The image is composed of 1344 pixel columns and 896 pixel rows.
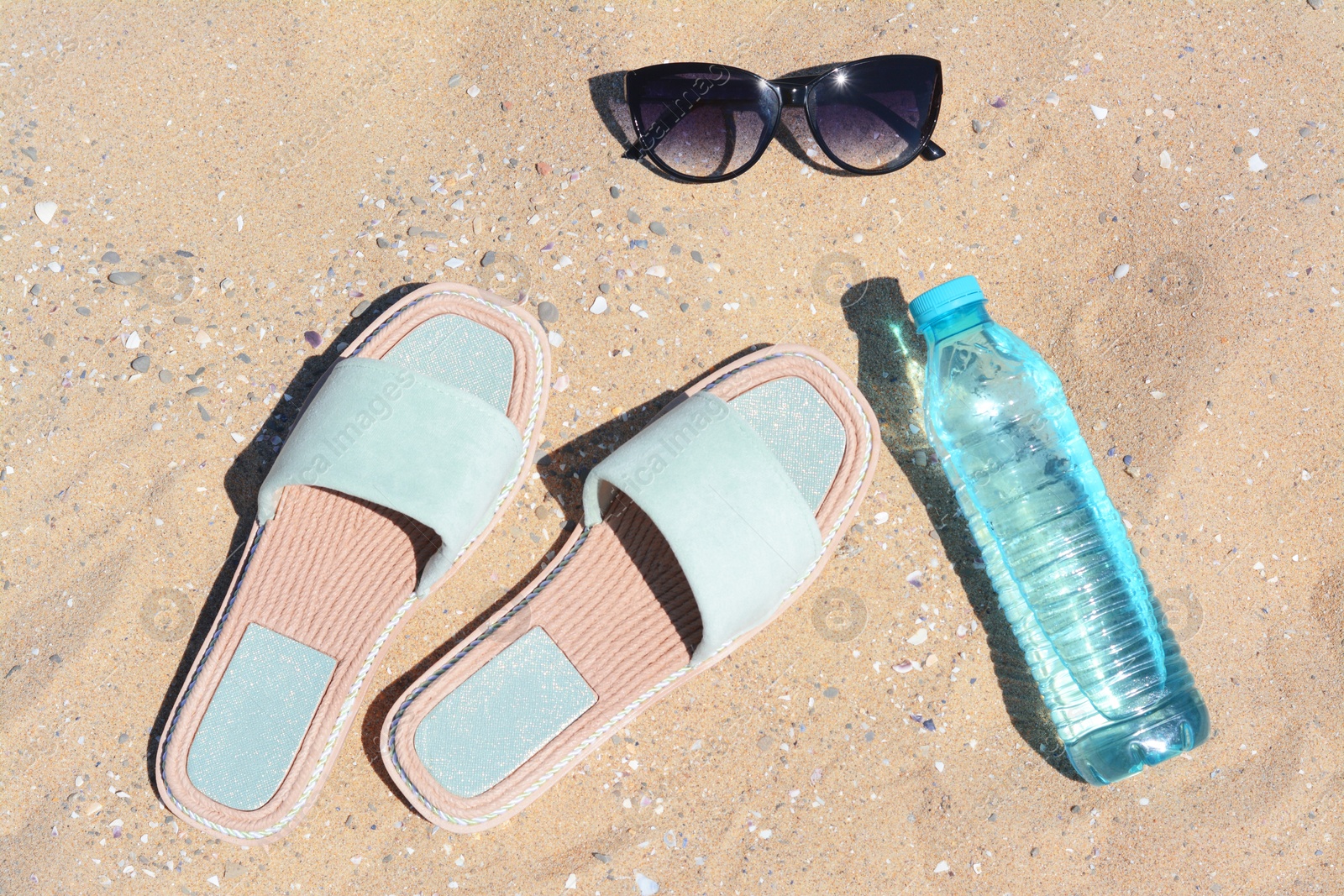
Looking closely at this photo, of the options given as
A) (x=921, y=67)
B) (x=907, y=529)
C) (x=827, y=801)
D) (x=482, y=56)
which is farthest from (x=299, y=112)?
(x=827, y=801)

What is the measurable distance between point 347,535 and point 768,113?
1.77m

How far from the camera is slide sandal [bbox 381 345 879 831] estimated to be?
2.37 metres

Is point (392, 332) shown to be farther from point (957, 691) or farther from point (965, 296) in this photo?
point (957, 691)

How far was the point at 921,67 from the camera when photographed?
2.62 metres

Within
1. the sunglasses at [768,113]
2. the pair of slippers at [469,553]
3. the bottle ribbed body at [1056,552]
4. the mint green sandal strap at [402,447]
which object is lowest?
the bottle ribbed body at [1056,552]

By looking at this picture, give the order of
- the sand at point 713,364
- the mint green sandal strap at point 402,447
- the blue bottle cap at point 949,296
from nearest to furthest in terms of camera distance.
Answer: the mint green sandal strap at point 402,447 → the blue bottle cap at point 949,296 → the sand at point 713,364

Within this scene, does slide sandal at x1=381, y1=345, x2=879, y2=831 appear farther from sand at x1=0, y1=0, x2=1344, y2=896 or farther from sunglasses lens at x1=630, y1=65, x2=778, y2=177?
sunglasses lens at x1=630, y1=65, x2=778, y2=177

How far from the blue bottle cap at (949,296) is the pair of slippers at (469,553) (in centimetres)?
32

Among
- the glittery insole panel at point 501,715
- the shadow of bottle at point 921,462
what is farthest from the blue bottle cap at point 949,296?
the glittery insole panel at point 501,715

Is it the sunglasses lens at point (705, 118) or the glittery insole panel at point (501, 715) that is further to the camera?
the sunglasses lens at point (705, 118)

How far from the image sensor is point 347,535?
2525 mm

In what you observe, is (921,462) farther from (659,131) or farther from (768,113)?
(659,131)

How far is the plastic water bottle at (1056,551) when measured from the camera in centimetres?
260

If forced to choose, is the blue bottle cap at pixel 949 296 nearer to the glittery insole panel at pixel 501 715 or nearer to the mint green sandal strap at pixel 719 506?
the mint green sandal strap at pixel 719 506
